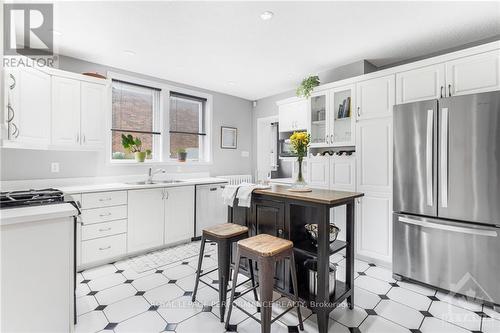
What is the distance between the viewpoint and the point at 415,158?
2.54 metres

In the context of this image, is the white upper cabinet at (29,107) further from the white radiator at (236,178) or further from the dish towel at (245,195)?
the white radiator at (236,178)

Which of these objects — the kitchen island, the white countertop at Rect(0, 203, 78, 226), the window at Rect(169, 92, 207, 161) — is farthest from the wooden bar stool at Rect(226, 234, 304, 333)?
the window at Rect(169, 92, 207, 161)

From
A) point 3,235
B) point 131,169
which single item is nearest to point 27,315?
point 3,235

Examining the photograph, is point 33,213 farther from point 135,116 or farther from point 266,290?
point 135,116

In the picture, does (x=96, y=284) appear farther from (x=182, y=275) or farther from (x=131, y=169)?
(x=131, y=169)

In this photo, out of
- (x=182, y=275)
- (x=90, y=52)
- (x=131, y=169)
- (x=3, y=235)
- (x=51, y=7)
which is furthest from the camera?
(x=131, y=169)

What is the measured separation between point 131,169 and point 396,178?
3728 mm

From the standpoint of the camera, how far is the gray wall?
116 inches

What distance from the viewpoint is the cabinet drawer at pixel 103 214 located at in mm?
2889

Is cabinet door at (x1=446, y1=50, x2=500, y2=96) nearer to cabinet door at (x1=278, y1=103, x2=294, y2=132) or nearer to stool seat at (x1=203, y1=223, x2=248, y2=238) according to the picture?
cabinet door at (x1=278, y1=103, x2=294, y2=132)

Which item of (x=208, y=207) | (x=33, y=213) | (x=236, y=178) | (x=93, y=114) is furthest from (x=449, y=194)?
(x=93, y=114)

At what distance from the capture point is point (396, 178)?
2.69 m

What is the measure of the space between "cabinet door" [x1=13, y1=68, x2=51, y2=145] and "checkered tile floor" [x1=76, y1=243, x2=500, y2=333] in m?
1.67

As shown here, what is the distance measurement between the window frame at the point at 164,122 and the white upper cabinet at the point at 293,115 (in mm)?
1521
